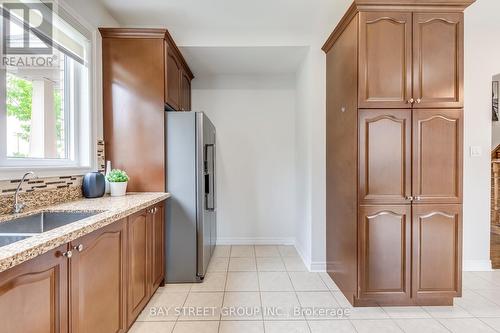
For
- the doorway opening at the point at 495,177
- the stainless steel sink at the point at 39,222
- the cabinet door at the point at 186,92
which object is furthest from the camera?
the doorway opening at the point at 495,177

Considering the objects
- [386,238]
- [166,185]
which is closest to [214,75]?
[166,185]

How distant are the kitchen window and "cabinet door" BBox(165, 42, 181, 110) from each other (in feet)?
2.23

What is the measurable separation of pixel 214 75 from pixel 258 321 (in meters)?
3.17

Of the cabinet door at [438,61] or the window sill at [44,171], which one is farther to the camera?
the cabinet door at [438,61]

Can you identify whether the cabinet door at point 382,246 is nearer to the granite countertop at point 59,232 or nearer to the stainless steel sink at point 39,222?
the granite countertop at point 59,232

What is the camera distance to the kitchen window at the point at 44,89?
1.64 metres

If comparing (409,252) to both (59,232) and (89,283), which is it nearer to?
(89,283)

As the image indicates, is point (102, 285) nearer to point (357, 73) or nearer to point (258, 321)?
point (258, 321)

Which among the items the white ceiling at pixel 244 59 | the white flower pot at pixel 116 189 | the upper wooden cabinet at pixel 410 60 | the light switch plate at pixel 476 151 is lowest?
the white flower pot at pixel 116 189

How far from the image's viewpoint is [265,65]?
3.45 meters

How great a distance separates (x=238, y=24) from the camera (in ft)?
9.13

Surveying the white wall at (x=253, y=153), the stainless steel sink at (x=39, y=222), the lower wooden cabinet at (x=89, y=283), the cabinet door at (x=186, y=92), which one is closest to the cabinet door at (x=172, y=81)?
the cabinet door at (x=186, y=92)

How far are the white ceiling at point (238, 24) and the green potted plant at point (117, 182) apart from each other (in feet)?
5.34

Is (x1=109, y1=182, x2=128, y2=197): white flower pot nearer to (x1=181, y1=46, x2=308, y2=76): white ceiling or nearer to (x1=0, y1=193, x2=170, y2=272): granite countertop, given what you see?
(x1=0, y1=193, x2=170, y2=272): granite countertop
